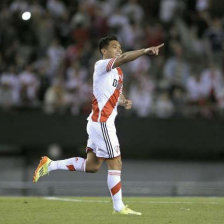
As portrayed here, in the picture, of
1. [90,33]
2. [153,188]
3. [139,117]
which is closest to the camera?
[153,188]

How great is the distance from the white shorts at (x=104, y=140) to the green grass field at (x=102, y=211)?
0.75 metres

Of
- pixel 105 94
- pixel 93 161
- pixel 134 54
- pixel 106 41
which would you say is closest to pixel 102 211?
pixel 93 161

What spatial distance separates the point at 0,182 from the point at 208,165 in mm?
4835

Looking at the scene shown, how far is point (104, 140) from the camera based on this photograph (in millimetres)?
10734

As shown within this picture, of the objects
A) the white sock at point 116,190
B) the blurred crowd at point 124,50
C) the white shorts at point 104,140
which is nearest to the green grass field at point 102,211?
the white sock at point 116,190

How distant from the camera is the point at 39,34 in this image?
20594 millimetres

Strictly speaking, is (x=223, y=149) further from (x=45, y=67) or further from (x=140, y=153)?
(x=45, y=67)

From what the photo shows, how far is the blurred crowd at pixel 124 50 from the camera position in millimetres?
18812

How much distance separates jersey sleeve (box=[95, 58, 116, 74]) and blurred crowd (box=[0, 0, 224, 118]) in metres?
7.88

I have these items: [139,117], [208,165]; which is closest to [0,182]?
[139,117]

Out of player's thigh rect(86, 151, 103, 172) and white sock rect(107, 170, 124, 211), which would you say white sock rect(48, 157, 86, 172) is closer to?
player's thigh rect(86, 151, 103, 172)

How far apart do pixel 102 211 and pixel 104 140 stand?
39.2 inches

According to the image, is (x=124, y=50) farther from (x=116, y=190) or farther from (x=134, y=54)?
(x=134, y=54)

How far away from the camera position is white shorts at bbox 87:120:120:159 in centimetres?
1070
